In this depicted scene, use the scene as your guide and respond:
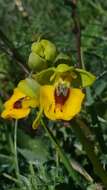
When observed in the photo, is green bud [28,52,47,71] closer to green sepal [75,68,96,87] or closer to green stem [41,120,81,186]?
green sepal [75,68,96,87]

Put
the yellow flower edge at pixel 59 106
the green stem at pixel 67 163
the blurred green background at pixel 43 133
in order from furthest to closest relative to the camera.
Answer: the blurred green background at pixel 43 133, the green stem at pixel 67 163, the yellow flower edge at pixel 59 106

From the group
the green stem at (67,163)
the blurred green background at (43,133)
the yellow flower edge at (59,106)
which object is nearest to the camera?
the yellow flower edge at (59,106)

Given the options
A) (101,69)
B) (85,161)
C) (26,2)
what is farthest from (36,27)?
(85,161)

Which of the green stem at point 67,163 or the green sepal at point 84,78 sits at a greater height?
the green sepal at point 84,78

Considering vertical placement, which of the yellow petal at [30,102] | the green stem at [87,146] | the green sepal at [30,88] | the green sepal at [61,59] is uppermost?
the green sepal at [61,59]

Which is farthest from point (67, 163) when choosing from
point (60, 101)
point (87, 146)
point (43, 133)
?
point (43, 133)

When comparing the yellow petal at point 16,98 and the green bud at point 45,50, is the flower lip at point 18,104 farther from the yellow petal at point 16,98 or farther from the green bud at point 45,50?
the green bud at point 45,50

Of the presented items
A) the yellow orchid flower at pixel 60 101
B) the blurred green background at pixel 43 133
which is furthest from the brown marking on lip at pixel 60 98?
the blurred green background at pixel 43 133

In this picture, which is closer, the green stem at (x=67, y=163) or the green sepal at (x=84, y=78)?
the green sepal at (x=84, y=78)
